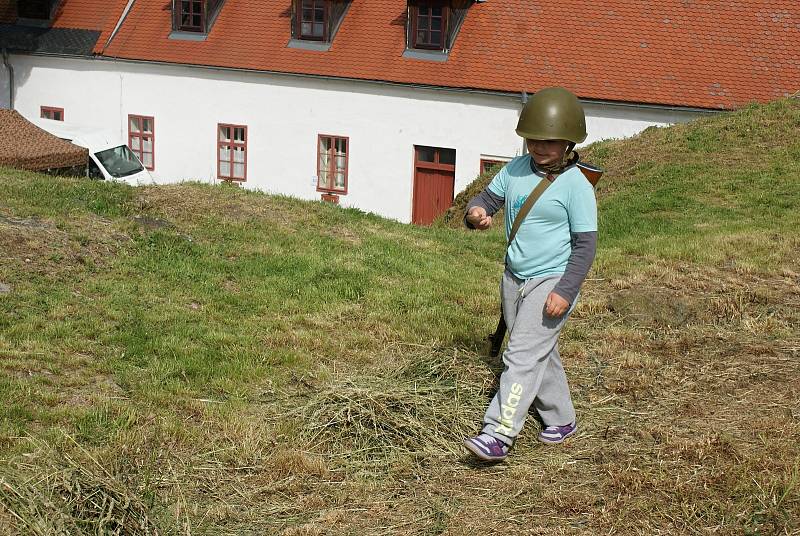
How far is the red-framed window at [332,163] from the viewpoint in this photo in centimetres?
2809

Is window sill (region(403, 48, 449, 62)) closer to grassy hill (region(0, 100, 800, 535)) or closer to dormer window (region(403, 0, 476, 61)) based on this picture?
dormer window (region(403, 0, 476, 61))

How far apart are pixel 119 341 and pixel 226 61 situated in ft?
74.9

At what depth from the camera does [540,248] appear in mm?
5398

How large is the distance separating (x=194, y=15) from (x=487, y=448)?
26.8 metres

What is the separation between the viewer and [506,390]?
5.38m

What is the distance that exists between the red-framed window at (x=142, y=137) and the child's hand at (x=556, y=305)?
2703cm

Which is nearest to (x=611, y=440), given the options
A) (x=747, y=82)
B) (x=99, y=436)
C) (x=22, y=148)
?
(x=99, y=436)

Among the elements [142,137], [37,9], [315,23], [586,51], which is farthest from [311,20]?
[37,9]

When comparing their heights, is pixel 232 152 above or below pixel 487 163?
below

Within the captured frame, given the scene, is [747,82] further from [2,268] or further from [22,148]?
[2,268]

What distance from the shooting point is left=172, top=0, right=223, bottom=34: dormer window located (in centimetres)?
2961

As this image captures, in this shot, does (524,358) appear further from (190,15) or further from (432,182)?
(190,15)

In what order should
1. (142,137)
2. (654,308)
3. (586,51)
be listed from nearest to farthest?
(654,308) < (586,51) < (142,137)

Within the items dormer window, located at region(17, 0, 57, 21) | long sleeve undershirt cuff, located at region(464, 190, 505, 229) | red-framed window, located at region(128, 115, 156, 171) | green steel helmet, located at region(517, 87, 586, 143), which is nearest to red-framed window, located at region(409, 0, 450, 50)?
red-framed window, located at region(128, 115, 156, 171)
